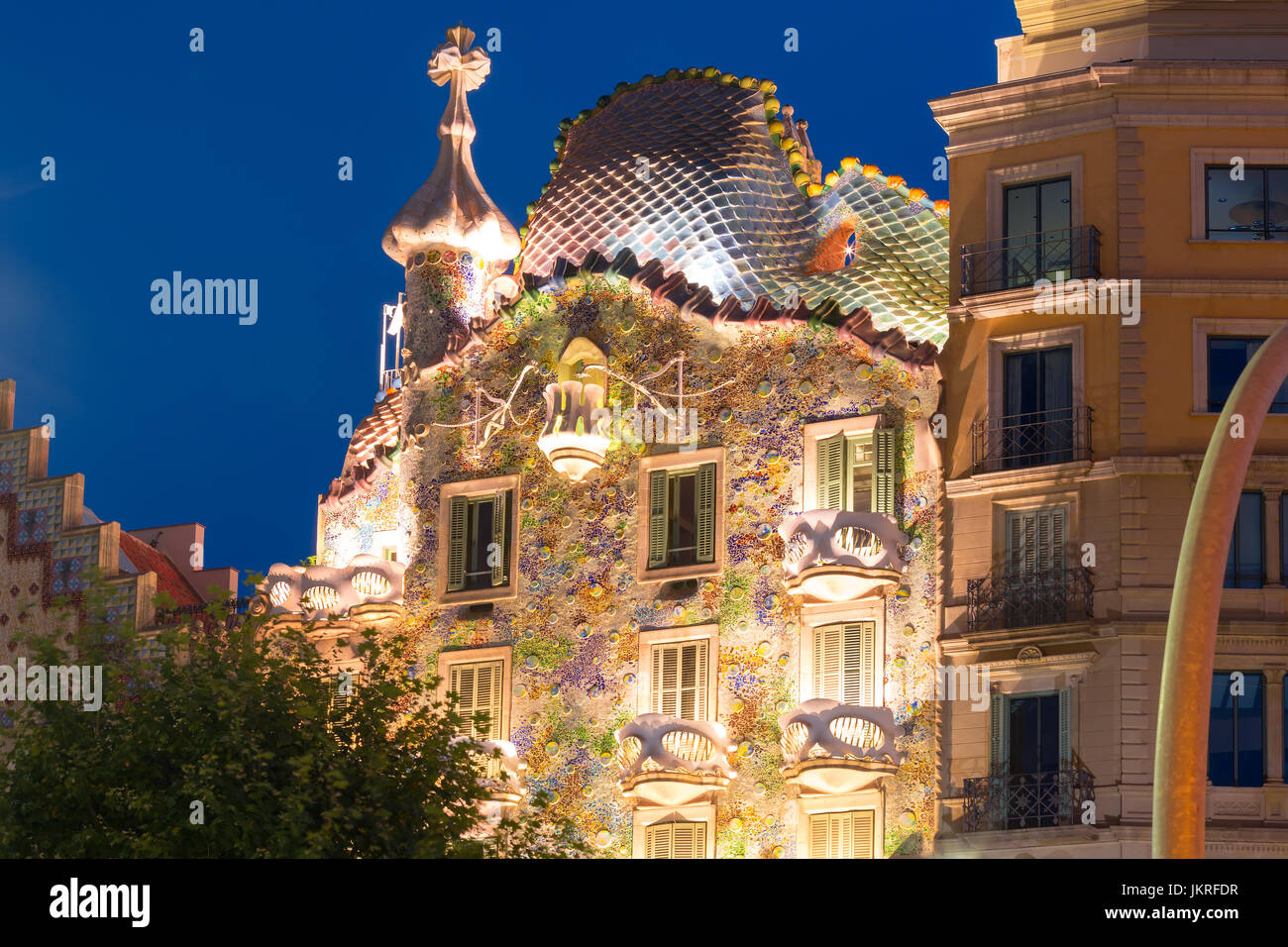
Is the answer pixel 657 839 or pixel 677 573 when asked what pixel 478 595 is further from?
pixel 657 839

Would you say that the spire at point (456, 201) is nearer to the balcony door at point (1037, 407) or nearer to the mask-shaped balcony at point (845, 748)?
the balcony door at point (1037, 407)

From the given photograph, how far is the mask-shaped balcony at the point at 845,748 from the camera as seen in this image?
32.5m

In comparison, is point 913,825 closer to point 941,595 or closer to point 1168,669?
point 941,595

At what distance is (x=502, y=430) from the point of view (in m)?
37.7

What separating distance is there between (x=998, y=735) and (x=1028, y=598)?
192cm

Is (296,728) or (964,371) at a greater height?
(964,371)

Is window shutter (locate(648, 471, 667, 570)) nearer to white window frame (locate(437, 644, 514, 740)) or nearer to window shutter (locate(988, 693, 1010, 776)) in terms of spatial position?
white window frame (locate(437, 644, 514, 740))

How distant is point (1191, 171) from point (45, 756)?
1774 cm

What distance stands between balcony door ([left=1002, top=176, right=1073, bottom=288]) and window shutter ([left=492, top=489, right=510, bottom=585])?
864 centimetres

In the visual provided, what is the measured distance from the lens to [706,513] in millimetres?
35562


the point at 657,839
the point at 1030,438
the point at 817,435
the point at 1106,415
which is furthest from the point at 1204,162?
the point at 657,839
